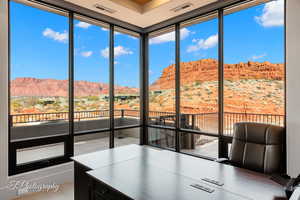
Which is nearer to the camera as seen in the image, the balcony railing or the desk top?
the desk top

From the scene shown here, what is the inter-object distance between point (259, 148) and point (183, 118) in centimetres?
186

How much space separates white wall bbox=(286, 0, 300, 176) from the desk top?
101 cm

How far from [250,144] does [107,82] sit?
2.84 m

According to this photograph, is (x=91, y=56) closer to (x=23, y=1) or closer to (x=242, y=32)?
(x=23, y=1)

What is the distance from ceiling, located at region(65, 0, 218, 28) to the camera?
3.09m

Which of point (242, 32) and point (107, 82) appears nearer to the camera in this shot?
point (242, 32)

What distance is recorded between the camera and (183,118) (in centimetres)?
384

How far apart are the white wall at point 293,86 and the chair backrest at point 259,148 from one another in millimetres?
442

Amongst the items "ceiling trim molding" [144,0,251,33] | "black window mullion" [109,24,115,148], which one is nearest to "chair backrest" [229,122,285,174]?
"ceiling trim molding" [144,0,251,33]

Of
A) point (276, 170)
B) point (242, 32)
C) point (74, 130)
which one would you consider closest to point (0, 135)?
point (74, 130)

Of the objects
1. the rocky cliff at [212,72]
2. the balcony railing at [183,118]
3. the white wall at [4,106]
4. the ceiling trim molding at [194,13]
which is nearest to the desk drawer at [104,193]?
the white wall at [4,106]

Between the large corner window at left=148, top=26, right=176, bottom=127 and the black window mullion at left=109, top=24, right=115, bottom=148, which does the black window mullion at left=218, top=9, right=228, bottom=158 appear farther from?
the black window mullion at left=109, top=24, right=115, bottom=148

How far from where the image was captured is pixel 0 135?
2.50m

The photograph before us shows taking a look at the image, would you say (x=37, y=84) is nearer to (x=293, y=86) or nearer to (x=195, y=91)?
(x=195, y=91)
